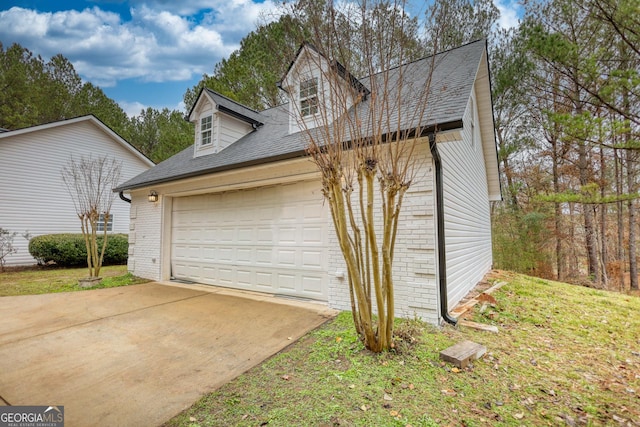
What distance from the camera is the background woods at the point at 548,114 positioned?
7.80 m

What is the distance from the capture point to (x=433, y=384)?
2.57 m

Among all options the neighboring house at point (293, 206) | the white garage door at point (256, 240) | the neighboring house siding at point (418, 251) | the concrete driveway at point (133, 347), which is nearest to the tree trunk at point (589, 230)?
the neighboring house at point (293, 206)

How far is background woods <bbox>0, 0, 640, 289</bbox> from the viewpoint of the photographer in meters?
7.80

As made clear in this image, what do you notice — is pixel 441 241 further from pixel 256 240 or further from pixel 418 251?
pixel 256 240

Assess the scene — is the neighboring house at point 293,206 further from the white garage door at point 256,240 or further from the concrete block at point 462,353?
the concrete block at point 462,353

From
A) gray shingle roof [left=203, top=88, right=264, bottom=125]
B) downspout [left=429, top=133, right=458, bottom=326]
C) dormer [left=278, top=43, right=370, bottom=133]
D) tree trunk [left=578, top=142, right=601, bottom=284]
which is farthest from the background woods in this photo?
downspout [left=429, top=133, right=458, bottom=326]

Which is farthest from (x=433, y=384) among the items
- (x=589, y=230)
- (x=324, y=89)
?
(x=589, y=230)

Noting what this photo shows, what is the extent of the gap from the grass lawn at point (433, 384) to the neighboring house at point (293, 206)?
98 centimetres

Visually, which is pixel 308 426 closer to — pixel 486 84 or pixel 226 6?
pixel 226 6

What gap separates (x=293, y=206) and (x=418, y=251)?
2619mm

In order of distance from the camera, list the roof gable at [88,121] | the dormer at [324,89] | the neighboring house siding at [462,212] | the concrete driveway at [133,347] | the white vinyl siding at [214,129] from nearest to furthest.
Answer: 1. the concrete driveway at [133,347]
2. the dormer at [324,89]
3. the neighboring house siding at [462,212]
4. the white vinyl siding at [214,129]
5. the roof gable at [88,121]

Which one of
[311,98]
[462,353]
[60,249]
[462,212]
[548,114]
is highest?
[548,114]

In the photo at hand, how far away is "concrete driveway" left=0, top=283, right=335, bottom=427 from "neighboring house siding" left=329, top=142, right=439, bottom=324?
127cm

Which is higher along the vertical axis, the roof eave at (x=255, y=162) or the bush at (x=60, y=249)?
the roof eave at (x=255, y=162)
